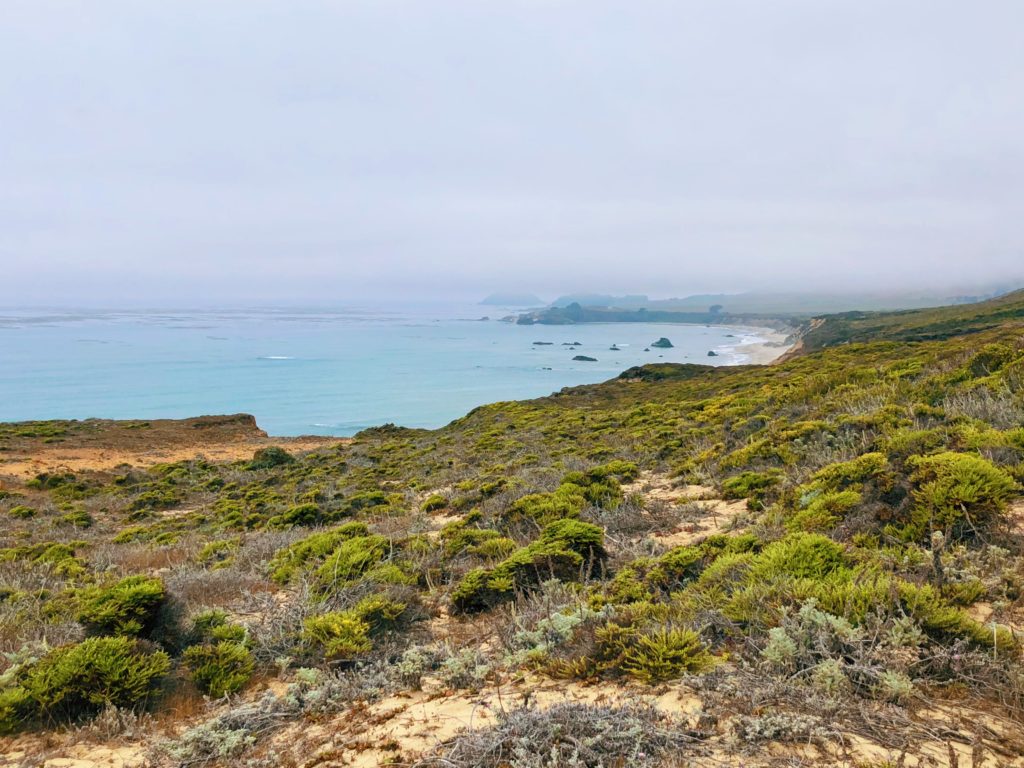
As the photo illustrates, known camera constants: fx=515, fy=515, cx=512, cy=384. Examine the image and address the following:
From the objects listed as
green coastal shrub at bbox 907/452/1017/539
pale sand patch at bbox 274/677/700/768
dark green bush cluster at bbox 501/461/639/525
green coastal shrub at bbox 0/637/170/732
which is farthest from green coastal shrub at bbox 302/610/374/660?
green coastal shrub at bbox 907/452/1017/539

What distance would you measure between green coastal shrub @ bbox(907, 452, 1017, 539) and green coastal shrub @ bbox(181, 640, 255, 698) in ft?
16.4

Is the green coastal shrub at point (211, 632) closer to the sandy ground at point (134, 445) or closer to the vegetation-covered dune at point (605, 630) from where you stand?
the vegetation-covered dune at point (605, 630)

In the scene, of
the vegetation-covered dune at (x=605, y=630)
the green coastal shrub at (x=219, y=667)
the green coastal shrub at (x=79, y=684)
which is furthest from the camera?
the green coastal shrub at (x=219, y=667)

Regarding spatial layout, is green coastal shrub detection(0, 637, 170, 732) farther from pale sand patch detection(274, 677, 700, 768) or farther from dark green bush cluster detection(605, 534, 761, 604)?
dark green bush cluster detection(605, 534, 761, 604)

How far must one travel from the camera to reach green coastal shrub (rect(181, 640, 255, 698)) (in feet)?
11.1

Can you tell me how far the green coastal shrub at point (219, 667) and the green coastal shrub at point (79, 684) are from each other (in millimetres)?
173

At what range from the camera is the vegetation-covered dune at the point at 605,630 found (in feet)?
7.54

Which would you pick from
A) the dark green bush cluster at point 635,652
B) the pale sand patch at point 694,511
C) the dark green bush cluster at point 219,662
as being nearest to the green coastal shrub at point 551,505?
the pale sand patch at point 694,511

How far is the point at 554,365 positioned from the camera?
95250 millimetres

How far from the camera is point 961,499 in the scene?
400cm

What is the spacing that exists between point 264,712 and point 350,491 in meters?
12.0

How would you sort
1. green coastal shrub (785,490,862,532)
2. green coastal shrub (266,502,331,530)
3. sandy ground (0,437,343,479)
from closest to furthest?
green coastal shrub (785,490,862,532) → green coastal shrub (266,502,331,530) → sandy ground (0,437,343,479)

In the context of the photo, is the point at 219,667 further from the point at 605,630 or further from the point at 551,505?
the point at 551,505

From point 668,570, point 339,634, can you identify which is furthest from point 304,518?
point 668,570
